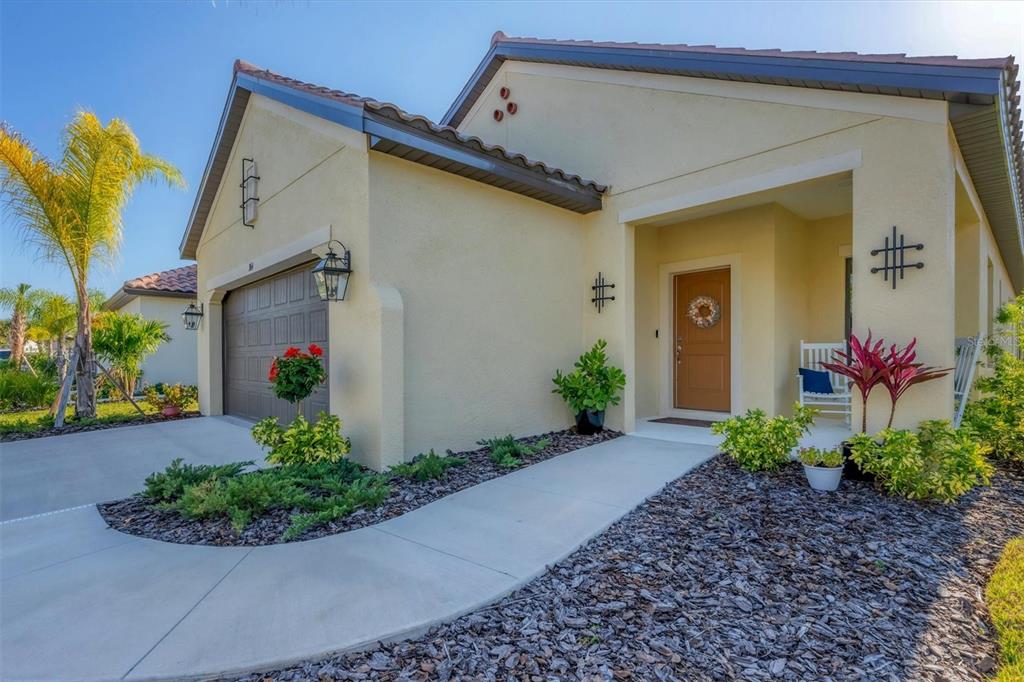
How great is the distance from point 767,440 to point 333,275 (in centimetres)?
461

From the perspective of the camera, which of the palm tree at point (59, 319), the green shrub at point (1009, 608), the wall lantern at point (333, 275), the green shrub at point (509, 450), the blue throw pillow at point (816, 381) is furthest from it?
the palm tree at point (59, 319)

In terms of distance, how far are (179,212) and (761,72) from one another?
11.2 m

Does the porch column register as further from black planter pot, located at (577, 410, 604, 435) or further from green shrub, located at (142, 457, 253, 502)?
green shrub, located at (142, 457, 253, 502)

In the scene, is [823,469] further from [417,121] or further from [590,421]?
[417,121]

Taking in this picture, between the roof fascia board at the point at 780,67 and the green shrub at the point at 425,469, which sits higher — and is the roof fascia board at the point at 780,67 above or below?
above

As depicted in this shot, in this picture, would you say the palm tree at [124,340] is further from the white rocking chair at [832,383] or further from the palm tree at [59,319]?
the white rocking chair at [832,383]

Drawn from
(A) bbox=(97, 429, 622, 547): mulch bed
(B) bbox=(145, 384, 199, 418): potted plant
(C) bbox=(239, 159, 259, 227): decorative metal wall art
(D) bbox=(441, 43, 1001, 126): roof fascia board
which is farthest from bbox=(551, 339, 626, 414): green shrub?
(B) bbox=(145, 384, 199, 418): potted plant

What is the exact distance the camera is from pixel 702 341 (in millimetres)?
8023

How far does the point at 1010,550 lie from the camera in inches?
124

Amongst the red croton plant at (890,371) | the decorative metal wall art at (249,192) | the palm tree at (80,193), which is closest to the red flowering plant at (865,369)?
the red croton plant at (890,371)

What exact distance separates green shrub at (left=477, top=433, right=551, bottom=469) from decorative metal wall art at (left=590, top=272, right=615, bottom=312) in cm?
219

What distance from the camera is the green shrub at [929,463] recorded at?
3.82 meters

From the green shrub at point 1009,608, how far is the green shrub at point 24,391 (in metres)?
16.3

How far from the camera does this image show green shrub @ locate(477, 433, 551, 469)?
17.1 ft
